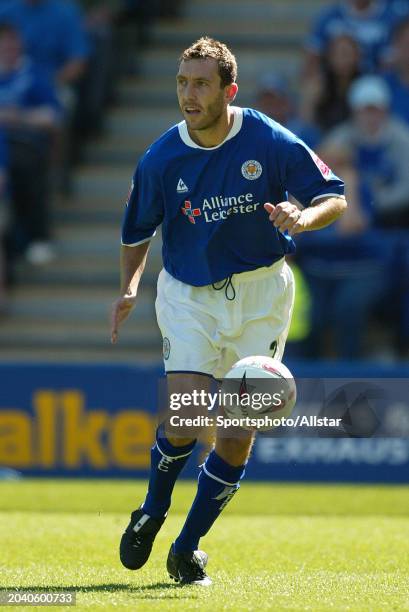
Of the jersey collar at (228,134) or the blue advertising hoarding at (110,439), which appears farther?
the blue advertising hoarding at (110,439)

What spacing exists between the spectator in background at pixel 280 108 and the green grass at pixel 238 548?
13.0 feet

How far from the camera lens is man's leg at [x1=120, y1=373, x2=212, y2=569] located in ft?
→ 21.3

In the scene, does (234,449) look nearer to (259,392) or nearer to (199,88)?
(259,392)

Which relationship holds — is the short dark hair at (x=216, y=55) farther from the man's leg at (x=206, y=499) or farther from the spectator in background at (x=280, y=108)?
the spectator in background at (x=280, y=108)

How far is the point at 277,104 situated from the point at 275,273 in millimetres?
7659

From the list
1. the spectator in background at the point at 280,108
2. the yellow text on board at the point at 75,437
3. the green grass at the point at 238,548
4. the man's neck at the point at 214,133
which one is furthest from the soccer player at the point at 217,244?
the spectator in background at the point at 280,108

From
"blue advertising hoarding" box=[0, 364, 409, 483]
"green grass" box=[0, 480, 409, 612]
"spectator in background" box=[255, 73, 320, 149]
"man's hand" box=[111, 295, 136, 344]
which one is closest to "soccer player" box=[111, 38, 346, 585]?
"man's hand" box=[111, 295, 136, 344]

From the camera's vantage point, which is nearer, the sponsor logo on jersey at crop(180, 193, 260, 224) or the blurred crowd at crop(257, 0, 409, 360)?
the sponsor logo on jersey at crop(180, 193, 260, 224)

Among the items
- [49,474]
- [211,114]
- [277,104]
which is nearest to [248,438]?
[211,114]

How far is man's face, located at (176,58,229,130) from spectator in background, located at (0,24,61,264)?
8.43 meters

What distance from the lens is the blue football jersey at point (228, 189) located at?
6.52 m

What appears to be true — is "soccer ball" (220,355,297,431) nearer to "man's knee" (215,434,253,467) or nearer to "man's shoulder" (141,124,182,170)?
"man's knee" (215,434,253,467)

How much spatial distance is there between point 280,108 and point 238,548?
23.7 feet

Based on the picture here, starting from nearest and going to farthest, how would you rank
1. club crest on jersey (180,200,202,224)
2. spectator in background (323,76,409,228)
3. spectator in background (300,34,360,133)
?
club crest on jersey (180,200,202,224), spectator in background (323,76,409,228), spectator in background (300,34,360,133)
